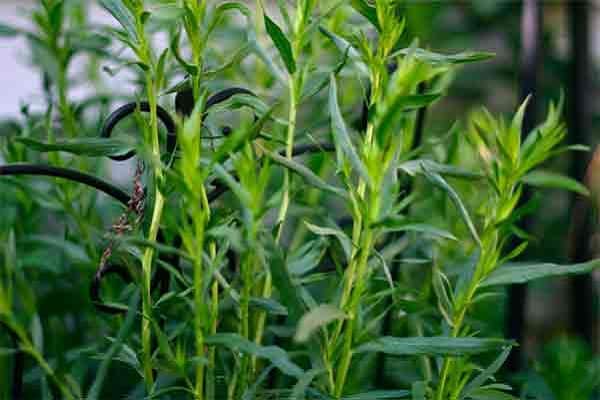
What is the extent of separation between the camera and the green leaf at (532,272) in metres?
0.71

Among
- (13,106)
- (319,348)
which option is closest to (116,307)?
(319,348)

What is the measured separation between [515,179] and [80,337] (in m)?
0.59

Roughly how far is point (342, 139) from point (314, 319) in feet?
0.48

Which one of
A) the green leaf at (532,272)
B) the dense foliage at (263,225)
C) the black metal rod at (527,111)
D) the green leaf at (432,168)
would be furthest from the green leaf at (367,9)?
the black metal rod at (527,111)

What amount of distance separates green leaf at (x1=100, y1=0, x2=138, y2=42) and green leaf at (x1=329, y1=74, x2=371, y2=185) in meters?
0.16

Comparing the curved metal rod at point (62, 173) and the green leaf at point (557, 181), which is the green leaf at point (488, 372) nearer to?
the green leaf at point (557, 181)

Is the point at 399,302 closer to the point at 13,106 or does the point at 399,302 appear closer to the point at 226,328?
the point at 226,328

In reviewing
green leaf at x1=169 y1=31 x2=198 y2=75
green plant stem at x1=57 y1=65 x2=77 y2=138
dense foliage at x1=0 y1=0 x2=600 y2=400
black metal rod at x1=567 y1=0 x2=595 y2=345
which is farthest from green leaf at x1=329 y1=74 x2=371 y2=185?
black metal rod at x1=567 y1=0 x2=595 y2=345

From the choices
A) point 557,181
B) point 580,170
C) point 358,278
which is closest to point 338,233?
point 358,278

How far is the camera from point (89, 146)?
2.30 ft

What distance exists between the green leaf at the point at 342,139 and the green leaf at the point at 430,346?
122mm

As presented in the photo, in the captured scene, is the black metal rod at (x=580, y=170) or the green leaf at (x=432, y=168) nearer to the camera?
the green leaf at (x=432, y=168)

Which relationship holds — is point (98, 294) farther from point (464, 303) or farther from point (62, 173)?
point (464, 303)

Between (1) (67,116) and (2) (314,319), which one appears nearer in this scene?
(2) (314,319)
